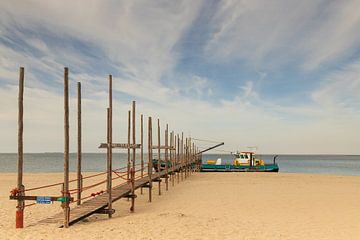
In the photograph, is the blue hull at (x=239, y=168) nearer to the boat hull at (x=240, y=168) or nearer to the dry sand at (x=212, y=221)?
the boat hull at (x=240, y=168)

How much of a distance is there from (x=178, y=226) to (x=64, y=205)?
10.7 feet

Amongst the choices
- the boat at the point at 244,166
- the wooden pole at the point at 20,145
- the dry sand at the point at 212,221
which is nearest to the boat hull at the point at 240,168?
the boat at the point at 244,166

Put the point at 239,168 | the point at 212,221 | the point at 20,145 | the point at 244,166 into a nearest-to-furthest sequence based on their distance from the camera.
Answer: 1. the point at 20,145
2. the point at 212,221
3. the point at 239,168
4. the point at 244,166

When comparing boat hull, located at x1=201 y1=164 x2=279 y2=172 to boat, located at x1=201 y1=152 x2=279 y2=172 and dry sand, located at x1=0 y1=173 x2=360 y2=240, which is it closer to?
boat, located at x1=201 y1=152 x2=279 y2=172

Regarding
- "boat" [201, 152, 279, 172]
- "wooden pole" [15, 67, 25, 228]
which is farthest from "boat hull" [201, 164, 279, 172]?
"wooden pole" [15, 67, 25, 228]

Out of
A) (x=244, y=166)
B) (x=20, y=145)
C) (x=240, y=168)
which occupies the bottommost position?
(x=240, y=168)

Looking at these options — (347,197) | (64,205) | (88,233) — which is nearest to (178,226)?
(88,233)

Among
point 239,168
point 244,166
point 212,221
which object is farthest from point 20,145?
point 244,166

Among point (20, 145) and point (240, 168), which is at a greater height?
point (20, 145)

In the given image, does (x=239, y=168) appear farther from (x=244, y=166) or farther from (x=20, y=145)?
(x=20, y=145)

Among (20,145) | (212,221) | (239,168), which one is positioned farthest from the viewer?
(239,168)

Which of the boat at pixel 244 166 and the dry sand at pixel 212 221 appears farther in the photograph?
the boat at pixel 244 166

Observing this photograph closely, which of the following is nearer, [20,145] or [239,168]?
[20,145]

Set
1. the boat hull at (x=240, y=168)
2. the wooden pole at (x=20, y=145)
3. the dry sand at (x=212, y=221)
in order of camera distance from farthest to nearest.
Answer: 1. the boat hull at (x=240, y=168)
2. the wooden pole at (x=20, y=145)
3. the dry sand at (x=212, y=221)
